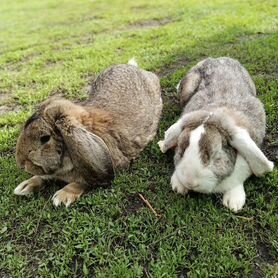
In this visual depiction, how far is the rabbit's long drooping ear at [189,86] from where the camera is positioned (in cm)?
493

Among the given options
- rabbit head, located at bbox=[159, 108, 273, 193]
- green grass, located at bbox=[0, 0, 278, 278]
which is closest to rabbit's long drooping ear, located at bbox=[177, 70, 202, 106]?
green grass, located at bbox=[0, 0, 278, 278]

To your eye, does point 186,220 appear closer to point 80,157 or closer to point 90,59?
point 80,157

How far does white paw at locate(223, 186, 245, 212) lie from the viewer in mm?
3555

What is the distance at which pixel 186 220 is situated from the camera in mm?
3516

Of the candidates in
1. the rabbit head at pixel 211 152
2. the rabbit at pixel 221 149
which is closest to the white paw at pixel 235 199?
the rabbit at pixel 221 149

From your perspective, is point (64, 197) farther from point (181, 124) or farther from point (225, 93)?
point (225, 93)

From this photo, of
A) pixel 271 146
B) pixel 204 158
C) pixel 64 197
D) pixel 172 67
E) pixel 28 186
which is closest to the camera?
pixel 204 158

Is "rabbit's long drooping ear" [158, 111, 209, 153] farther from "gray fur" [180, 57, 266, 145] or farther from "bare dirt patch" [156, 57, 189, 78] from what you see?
"bare dirt patch" [156, 57, 189, 78]

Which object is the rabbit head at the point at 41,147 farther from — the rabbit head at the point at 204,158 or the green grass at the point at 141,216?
the rabbit head at the point at 204,158

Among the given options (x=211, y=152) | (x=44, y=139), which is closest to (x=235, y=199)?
(x=211, y=152)

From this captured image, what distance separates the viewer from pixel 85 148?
371cm

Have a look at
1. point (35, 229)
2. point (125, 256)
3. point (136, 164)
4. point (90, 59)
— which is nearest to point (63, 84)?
point (90, 59)

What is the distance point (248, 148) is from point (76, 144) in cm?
135

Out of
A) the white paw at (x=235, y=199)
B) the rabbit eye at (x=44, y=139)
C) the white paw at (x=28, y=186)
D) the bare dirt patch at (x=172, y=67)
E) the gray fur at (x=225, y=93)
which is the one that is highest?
the rabbit eye at (x=44, y=139)
